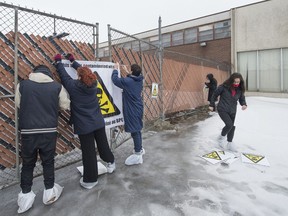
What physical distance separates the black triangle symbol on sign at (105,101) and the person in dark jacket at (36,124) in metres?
0.97

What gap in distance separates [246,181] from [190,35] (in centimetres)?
1514

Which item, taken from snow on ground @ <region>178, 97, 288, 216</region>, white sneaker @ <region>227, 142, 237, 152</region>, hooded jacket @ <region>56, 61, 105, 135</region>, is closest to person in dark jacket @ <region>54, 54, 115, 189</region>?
hooded jacket @ <region>56, 61, 105, 135</region>

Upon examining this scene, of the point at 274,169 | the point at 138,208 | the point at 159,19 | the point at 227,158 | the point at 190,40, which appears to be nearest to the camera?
the point at 138,208

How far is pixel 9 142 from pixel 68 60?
1336 millimetres

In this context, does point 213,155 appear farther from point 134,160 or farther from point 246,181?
point 134,160

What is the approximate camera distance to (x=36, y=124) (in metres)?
2.42

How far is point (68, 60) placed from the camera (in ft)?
10.6

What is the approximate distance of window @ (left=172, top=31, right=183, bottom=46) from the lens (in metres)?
17.2

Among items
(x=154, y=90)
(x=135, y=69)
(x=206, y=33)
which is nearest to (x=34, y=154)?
(x=135, y=69)

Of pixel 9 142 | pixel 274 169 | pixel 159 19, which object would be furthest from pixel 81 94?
pixel 159 19

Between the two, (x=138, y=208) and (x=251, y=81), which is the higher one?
(x=251, y=81)

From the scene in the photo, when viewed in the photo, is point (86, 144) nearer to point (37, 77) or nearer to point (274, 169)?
point (37, 77)

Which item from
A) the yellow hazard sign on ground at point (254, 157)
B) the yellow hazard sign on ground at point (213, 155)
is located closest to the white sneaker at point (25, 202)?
the yellow hazard sign on ground at point (213, 155)

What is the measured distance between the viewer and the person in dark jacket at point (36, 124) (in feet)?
7.93
